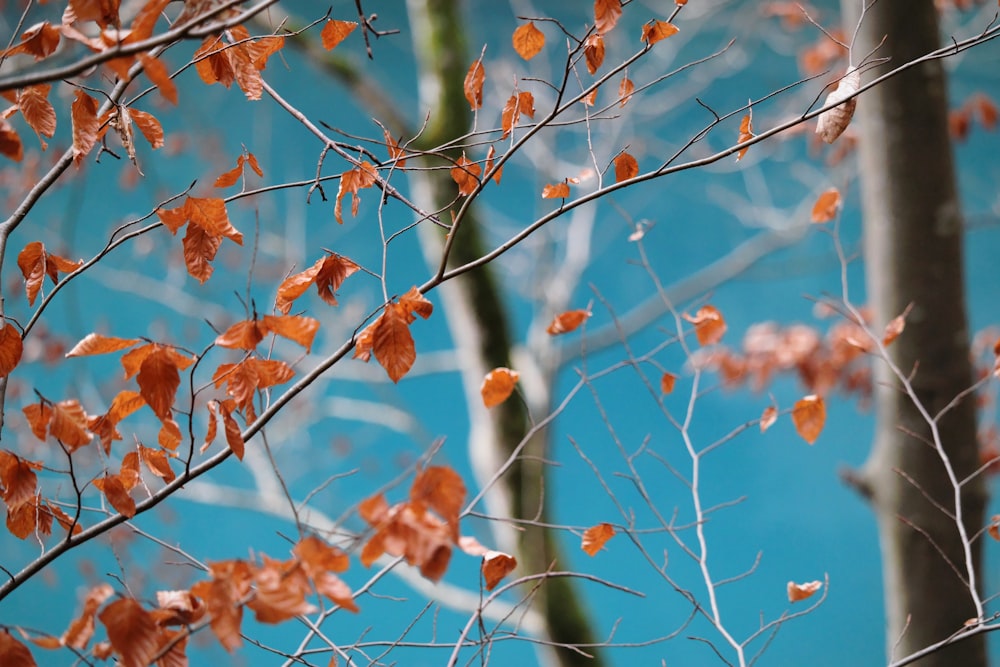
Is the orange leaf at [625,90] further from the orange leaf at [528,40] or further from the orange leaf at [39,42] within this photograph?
the orange leaf at [39,42]

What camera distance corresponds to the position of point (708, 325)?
102cm

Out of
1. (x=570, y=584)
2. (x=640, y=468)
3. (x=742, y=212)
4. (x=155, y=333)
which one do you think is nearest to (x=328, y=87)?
(x=155, y=333)

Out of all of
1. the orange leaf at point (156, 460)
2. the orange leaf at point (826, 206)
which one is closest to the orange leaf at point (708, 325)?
the orange leaf at point (826, 206)

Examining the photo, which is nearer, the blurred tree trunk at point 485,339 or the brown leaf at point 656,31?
the brown leaf at point 656,31

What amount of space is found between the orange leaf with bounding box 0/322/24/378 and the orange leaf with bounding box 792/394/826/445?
2.73ft

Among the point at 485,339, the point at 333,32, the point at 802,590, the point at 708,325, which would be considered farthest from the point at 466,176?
the point at 485,339

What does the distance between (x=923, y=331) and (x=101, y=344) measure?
115cm

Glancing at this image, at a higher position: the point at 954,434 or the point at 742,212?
the point at 742,212

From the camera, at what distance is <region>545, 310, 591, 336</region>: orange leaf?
0.95 m

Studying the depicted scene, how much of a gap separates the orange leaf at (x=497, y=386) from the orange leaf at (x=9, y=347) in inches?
17.2

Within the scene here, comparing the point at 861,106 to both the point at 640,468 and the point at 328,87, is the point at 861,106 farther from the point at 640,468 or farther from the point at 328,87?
the point at 328,87

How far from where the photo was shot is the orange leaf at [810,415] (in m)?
0.91

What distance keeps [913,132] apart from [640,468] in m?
2.89

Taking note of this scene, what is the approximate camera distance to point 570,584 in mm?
1957
